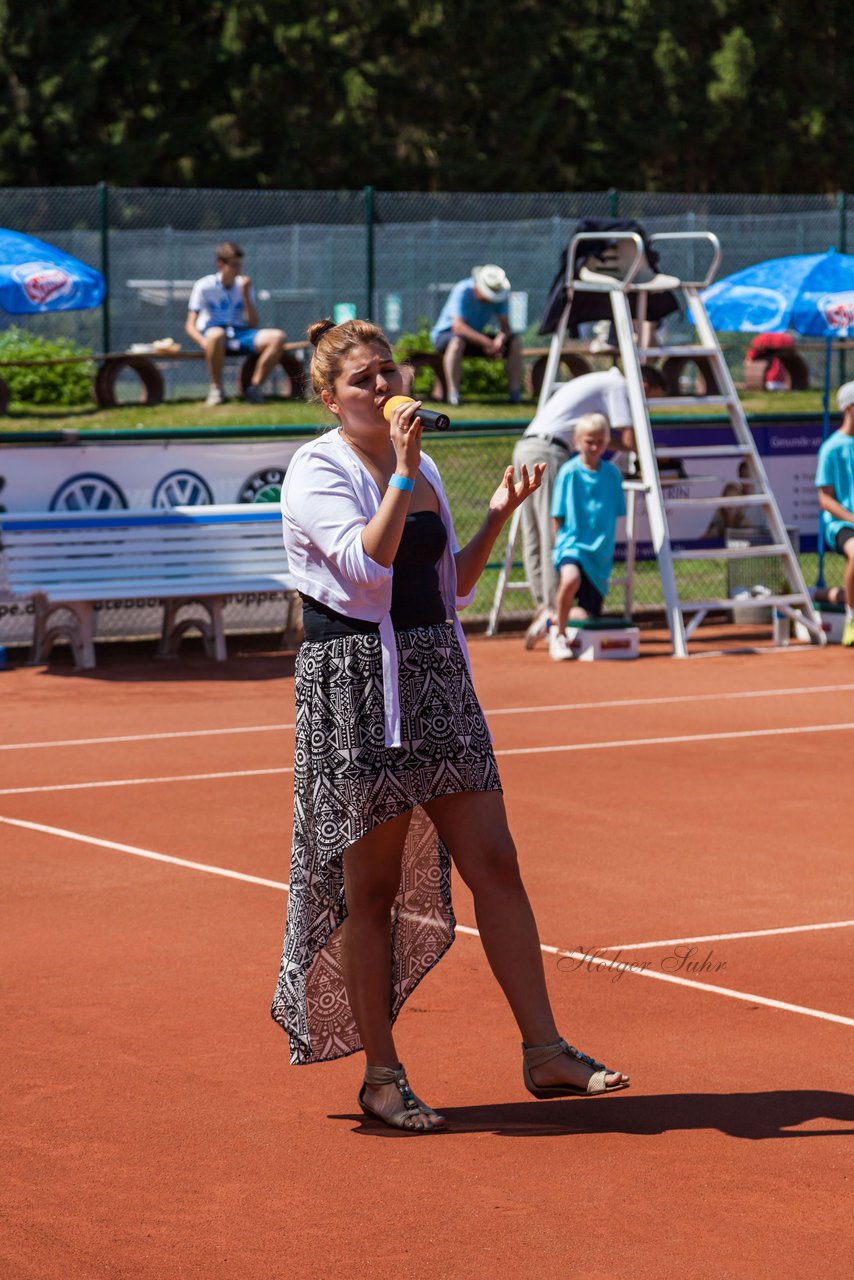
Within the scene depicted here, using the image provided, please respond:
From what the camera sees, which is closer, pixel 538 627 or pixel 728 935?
pixel 728 935

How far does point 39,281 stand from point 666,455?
15.2 ft

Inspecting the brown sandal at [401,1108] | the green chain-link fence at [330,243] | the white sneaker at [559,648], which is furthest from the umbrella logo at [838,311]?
the green chain-link fence at [330,243]

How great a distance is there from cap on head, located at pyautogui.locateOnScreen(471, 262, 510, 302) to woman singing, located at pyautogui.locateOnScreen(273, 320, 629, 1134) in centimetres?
1692

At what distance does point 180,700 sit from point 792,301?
19.1 feet

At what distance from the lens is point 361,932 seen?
4.82 m

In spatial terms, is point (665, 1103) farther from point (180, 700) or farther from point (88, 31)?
point (88, 31)

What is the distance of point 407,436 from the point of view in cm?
454

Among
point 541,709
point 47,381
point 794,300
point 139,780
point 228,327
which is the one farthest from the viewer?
point 47,381

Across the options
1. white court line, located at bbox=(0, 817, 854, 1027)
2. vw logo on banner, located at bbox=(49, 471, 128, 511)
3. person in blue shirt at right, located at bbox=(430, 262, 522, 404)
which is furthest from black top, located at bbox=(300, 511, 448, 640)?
person in blue shirt at right, located at bbox=(430, 262, 522, 404)

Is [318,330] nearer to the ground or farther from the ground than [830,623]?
farther from the ground

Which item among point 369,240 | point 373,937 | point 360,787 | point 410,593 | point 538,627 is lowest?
point 538,627

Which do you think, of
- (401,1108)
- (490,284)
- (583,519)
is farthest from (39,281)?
(401,1108)

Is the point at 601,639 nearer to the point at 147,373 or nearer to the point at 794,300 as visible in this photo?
the point at 794,300

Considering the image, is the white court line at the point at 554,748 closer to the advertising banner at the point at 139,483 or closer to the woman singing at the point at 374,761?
the advertising banner at the point at 139,483
